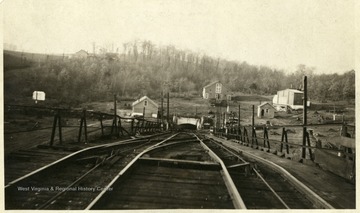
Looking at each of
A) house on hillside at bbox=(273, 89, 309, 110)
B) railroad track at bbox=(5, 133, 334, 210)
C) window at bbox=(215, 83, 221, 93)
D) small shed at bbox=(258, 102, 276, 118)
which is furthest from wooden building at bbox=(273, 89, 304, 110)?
railroad track at bbox=(5, 133, 334, 210)

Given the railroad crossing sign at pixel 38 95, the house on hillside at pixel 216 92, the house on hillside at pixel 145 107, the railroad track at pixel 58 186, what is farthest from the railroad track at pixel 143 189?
the house on hillside at pixel 216 92

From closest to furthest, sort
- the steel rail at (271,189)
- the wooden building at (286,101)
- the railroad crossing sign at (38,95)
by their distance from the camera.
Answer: the steel rail at (271,189) < the railroad crossing sign at (38,95) < the wooden building at (286,101)

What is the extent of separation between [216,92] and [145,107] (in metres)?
10.4

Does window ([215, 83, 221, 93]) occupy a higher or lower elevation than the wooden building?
higher

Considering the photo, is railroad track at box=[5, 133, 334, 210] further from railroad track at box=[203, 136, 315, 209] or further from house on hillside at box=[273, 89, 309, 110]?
house on hillside at box=[273, 89, 309, 110]

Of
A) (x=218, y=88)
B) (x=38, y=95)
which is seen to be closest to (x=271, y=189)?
(x=38, y=95)

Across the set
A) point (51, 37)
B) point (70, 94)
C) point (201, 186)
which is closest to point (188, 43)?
point (51, 37)

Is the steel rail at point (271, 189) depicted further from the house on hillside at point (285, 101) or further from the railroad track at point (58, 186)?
the house on hillside at point (285, 101)

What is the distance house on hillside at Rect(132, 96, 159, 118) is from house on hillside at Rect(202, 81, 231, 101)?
844cm

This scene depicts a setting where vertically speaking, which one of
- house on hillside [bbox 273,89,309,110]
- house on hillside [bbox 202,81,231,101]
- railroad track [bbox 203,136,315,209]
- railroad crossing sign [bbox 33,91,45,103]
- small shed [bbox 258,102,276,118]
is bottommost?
railroad track [bbox 203,136,315,209]

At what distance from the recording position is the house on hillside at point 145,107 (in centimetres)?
3350

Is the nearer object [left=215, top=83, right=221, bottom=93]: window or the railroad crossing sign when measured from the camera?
the railroad crossing sign

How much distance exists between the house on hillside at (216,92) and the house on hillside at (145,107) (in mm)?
8437

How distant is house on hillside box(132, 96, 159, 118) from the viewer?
33.5 meters
